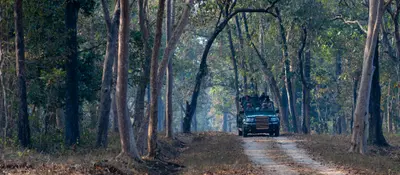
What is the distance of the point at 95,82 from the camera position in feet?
114

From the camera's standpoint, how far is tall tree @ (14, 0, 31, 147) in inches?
1005

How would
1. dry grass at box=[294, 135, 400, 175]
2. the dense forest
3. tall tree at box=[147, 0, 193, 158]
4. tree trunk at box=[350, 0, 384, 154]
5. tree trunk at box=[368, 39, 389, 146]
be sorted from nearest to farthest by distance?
dry grass at box=[294, 135, 400, 175] < tall tree at box=[147, 0, 193, 158] < the dense forest < tree trunk at box=[350, 0, 384, 154] < tree trunk at box=[368, 39, 389, 146]

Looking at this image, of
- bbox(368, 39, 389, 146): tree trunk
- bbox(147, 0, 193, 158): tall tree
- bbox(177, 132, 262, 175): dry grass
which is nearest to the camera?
bbox(177, 132, 262, 175): dry grass

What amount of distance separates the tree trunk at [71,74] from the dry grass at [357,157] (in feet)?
34.1

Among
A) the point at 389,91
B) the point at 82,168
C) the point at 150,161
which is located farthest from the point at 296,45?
the point at 82,168

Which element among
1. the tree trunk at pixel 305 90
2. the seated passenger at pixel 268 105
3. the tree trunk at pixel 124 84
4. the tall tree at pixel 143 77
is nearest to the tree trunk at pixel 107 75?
the tall tree at pixel 143 77

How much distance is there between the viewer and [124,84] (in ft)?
75.2

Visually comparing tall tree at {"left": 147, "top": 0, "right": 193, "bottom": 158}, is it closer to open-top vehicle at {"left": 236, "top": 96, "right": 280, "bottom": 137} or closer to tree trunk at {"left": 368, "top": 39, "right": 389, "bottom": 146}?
tree trunk at {"left": 368, "top": 39, "right": 389, "bottom": 146}

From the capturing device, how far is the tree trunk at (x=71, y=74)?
96.3ft

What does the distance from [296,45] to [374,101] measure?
13342 mm

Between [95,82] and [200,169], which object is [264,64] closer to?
[95,82]

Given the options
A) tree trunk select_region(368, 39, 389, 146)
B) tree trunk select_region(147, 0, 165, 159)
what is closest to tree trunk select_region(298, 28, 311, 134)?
tree trunk select_region(368, 39, 389, 146)

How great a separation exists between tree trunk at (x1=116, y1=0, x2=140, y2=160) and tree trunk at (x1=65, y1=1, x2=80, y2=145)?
6911 mm

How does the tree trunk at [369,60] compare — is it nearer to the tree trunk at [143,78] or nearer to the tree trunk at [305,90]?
the tree trunk at [143,78]
